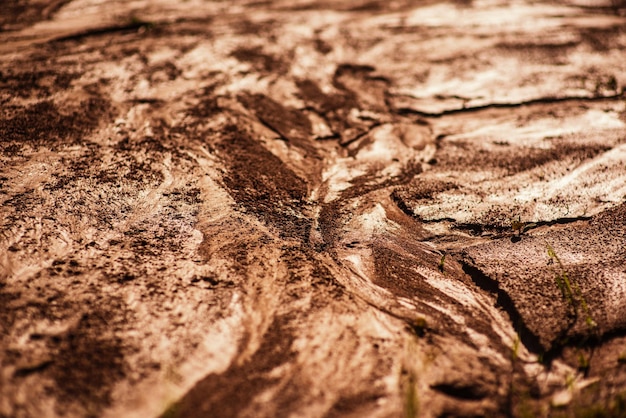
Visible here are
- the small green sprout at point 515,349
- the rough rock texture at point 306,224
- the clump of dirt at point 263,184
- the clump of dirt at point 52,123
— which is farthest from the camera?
the clump of dirt at point 52,123

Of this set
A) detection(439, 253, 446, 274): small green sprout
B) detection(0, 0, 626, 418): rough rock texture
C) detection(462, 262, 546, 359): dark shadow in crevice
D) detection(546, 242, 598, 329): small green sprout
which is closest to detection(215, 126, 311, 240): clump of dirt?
detection(0, 0, 626, 418): rough rock texture

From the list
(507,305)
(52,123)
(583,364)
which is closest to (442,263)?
(507,305)

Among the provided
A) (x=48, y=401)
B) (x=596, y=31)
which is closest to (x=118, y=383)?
(x=48, y=401)

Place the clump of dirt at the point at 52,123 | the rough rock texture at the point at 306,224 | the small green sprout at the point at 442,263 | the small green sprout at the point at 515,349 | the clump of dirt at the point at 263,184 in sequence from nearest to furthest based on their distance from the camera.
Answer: the rough rock texture at the point at 306,224, the small green sprout at the point at 515,349, the small green sprout at the point at 442,263, the clump of dirt at the point at 263,184, the clump of dirt at the point at 52,123

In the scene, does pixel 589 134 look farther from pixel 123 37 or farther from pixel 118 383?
pixel 123 37

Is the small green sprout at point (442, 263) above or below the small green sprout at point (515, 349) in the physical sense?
above

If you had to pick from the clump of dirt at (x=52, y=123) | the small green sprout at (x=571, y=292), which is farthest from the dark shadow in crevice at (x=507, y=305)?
the clump of dirt at (x=52, y=123)

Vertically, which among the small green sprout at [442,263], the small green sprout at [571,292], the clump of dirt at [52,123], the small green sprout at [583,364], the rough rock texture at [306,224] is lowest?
the small green sprout at [583,364]

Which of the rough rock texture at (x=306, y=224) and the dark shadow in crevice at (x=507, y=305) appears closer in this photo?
the rough rock texture at (x=306, y=224)

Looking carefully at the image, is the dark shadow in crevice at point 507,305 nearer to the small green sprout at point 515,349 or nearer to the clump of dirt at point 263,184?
the small green sprout at point 515,349

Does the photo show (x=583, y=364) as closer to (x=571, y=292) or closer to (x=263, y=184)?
(x=571, y=292)
